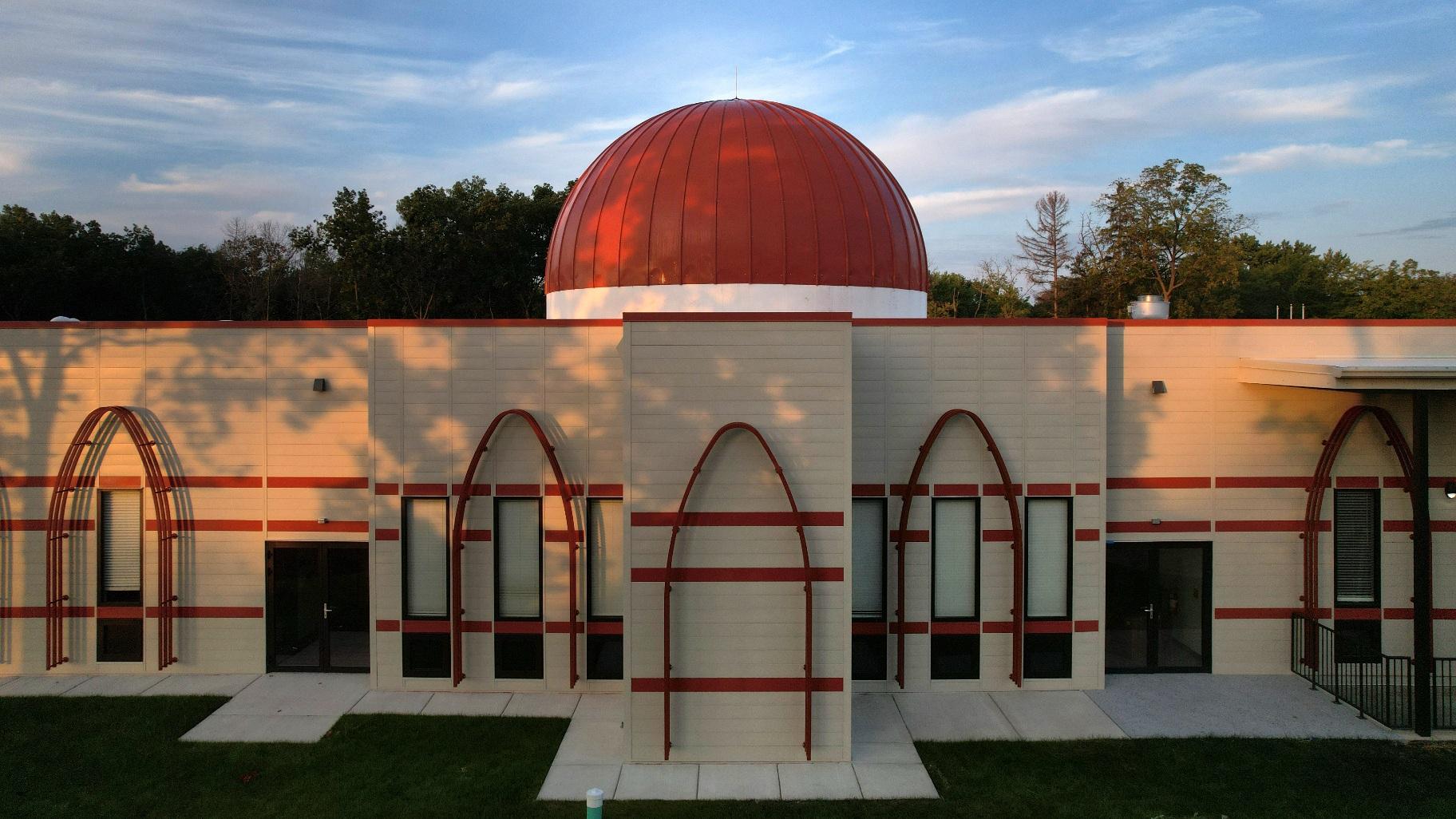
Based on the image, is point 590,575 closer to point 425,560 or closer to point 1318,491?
point 425,560

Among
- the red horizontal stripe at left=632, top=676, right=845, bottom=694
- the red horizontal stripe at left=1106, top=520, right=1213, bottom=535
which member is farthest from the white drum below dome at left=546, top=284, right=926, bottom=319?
the red horizontal stripe at left=632, top=676, right=845, bottom=694

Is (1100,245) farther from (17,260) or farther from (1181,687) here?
(17,260)

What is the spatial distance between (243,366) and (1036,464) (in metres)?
11.8

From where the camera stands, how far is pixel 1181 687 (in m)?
12.4

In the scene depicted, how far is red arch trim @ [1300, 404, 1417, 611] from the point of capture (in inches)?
496

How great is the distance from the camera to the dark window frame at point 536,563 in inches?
488

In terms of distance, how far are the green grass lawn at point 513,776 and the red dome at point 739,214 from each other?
23.9ft

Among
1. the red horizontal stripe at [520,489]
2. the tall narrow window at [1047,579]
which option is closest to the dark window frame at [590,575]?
the red horizontal stripe at [520,489]

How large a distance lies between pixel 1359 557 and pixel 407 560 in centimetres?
1394

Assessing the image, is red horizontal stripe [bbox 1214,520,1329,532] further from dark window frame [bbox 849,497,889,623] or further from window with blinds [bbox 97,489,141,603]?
window with blinds [bbox 97,489,141,603]

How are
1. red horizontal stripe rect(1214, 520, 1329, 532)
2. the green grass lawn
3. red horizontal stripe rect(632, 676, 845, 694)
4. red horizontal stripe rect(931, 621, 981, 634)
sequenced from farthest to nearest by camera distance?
1. red horizontal stripe rect(1214, 520, 1329, 532)
2. red horizontal stripe rect(931, 621, 981, 634)
3. red horizontal stripe rect(632, 676, 845, 694)
4. the green grass lawn

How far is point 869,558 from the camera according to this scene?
12539 mm

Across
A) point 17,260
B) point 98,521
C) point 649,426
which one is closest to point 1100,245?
point 649,426

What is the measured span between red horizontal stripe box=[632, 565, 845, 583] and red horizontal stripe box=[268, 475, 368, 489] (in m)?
5.32
